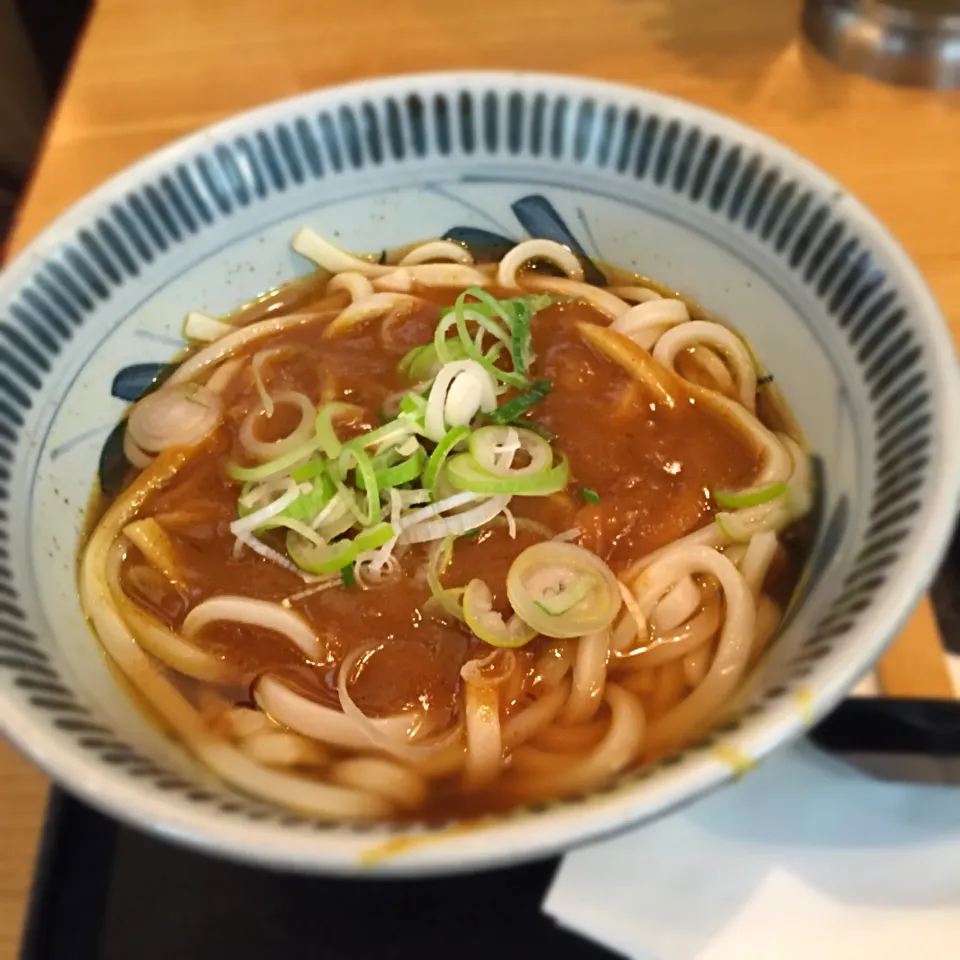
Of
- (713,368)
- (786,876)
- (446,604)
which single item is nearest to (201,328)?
(446,604)

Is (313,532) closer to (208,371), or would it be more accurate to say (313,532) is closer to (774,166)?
(208,371)

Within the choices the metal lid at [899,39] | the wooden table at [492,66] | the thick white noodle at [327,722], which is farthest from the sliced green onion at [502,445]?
the metal lid at [899,39]

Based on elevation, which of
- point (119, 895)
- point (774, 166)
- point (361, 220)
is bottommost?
point (119, 895)

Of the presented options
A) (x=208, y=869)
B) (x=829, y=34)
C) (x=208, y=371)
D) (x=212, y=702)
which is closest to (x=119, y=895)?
(x=208, y=869)

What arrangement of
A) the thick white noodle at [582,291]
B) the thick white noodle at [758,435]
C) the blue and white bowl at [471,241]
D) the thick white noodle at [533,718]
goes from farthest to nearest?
1. the thick white noodle at [582,291]
2. the thick white noodle at [758,435]
3. the thick white noodle at [533,718]
4. the blue and white bowl at [471,241]

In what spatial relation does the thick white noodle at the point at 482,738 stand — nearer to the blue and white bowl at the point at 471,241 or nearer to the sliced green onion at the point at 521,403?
the blue and white bowl at the point at 471,241

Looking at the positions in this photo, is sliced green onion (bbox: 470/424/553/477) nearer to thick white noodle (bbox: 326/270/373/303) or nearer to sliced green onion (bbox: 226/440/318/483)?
sliced green onion (bbox: 226/440/318/483)

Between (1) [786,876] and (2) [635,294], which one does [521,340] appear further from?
(1) [786,876]
